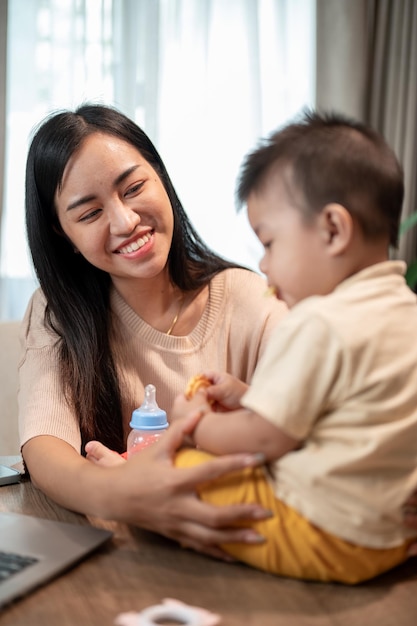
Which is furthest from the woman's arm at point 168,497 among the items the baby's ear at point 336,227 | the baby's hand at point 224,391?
the baby's ear at point 336,227

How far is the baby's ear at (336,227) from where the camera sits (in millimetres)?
931

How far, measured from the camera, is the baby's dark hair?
0.94m

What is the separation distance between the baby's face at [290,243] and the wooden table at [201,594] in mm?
359

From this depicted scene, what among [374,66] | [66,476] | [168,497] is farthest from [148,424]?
[374,66]

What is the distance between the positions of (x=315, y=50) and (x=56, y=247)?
229 cm

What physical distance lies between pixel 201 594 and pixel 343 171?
0.52m

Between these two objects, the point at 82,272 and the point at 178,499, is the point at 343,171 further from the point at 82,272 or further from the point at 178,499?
the point at 82,272

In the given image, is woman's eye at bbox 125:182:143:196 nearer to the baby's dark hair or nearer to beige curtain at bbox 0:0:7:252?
the baby's dark hair

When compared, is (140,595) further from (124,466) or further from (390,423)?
(390,423)

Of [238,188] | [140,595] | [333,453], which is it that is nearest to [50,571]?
[140,595]

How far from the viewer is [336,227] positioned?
943 mm

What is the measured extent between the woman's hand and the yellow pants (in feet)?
0.05

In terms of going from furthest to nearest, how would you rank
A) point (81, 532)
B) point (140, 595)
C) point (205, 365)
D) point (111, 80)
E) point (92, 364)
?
point (111, 80), point (205, 365), point (92, 364), point (81, 532), point (140, 595)

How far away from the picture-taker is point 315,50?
356 centimetres
